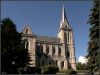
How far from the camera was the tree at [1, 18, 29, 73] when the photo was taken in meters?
28.7

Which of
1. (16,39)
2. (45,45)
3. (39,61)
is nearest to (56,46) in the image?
(45,45)

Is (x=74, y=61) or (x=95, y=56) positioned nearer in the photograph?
(x=95, y=56)

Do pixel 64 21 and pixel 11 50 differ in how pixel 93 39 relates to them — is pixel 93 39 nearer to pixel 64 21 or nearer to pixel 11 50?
pixel 11 50

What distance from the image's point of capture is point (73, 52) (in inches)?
3509

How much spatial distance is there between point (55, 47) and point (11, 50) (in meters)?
57.1

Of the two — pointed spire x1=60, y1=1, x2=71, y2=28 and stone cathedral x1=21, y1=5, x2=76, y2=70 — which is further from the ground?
pointed spire x1=60, y1=1, x2=71, y2=28

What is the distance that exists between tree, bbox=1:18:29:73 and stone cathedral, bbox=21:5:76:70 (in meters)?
42.6

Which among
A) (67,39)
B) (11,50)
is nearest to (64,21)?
(67,39)

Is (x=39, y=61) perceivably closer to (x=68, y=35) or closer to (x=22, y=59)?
(x=68, y=35)

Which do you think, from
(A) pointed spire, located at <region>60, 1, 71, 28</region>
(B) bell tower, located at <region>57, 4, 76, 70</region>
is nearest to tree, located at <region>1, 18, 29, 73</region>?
(B) bell tower, located at <region>57, 4, 76, 70</region>

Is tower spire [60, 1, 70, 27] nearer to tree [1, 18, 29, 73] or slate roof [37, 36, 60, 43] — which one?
slate roof [37, 36, 60, 43]

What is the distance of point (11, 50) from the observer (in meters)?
31.0

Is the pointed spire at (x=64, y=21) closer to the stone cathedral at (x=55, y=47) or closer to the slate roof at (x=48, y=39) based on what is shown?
the stone cathedral at (x=55, y=47)

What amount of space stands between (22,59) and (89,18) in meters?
12.9
